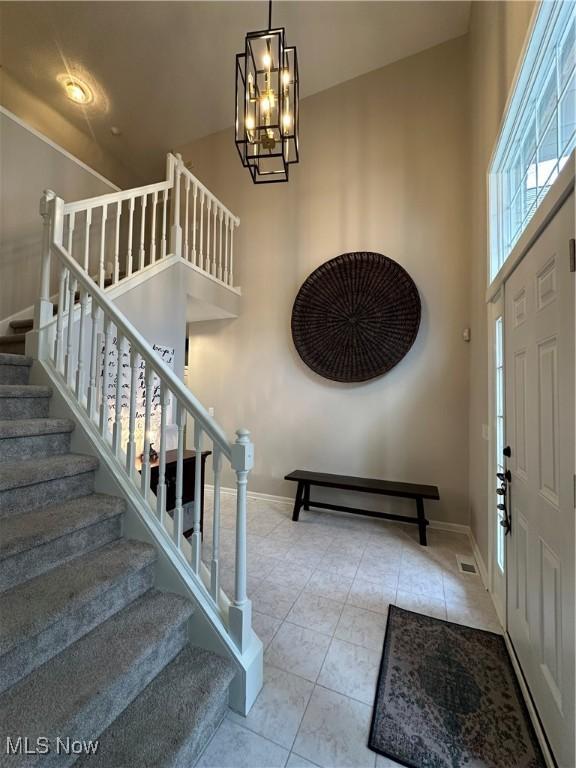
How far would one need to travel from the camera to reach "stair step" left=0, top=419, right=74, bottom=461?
1540 millimetres

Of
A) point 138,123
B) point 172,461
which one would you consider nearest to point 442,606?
point 172,461

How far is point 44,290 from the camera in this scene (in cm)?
210

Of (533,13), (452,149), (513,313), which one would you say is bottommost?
(513,313)

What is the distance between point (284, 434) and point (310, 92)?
4.15 metres

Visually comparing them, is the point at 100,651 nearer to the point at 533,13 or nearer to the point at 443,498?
the point at 443,498

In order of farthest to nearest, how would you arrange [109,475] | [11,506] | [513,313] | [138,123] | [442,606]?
[138,123], [442,606], [513,313], [109,475], [11,506]

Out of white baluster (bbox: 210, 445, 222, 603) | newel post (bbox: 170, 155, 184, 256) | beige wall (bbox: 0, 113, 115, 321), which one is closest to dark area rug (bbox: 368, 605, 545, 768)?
white baluster (bbox: 210, 445, 222, 603)

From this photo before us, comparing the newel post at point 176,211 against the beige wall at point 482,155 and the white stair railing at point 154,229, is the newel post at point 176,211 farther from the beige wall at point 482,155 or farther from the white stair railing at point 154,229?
the beige wall at point 482,155

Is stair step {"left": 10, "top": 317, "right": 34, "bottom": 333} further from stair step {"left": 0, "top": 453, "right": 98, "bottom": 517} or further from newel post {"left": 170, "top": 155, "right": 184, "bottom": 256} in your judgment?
stair step {"left": 0, "top": 453, "right": 98, "bottom": 517}

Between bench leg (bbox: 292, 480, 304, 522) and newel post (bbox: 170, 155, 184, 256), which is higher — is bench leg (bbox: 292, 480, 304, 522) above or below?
below

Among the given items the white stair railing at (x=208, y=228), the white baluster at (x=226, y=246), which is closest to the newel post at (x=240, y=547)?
the white stair railing at (x=208, y=228)

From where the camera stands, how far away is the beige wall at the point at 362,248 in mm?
3176

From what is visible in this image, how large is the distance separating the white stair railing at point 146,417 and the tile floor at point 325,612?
0.32 m

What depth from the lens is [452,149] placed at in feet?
10.5
